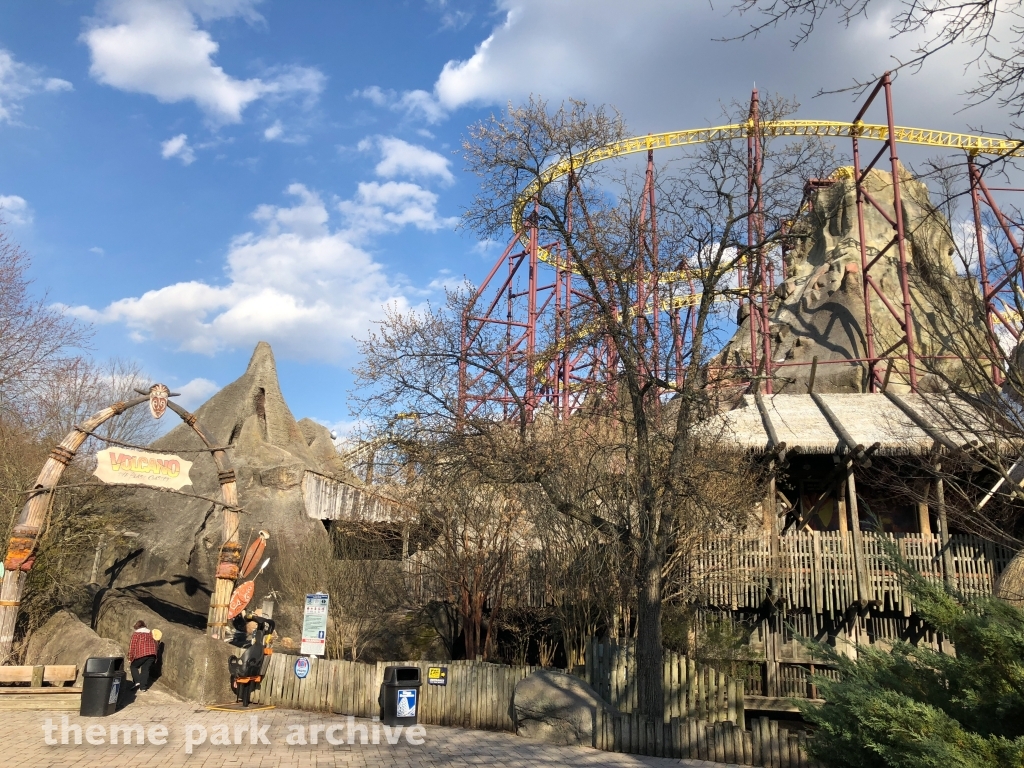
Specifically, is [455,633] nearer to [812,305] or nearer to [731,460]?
[731,460]

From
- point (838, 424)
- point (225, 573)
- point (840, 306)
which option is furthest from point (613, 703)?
point (840, 306)

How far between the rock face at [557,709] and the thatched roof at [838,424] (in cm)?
541

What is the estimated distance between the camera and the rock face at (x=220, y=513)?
1977 cm

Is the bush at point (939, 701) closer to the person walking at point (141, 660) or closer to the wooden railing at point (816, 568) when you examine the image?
the wooden railing at point (816, 568)

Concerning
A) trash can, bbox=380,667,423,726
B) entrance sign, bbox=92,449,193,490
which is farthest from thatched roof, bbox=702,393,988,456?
entrance sign, bbox=92,449,193,490

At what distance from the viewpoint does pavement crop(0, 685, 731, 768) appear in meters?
8.38

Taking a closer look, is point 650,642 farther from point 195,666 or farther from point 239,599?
point 239,599

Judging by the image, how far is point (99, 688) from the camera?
10.9m

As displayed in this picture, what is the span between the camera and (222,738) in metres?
9.51

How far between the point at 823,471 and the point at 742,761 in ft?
35.2

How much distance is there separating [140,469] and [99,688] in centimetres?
441

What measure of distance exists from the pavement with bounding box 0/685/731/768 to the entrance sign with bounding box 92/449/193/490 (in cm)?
419

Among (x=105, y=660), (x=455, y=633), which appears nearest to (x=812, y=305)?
(x=455, y=633)

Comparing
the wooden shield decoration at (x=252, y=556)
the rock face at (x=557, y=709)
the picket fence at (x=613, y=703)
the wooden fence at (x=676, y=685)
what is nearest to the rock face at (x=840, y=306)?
the wooden shield decoration at (x=252, y=556)
